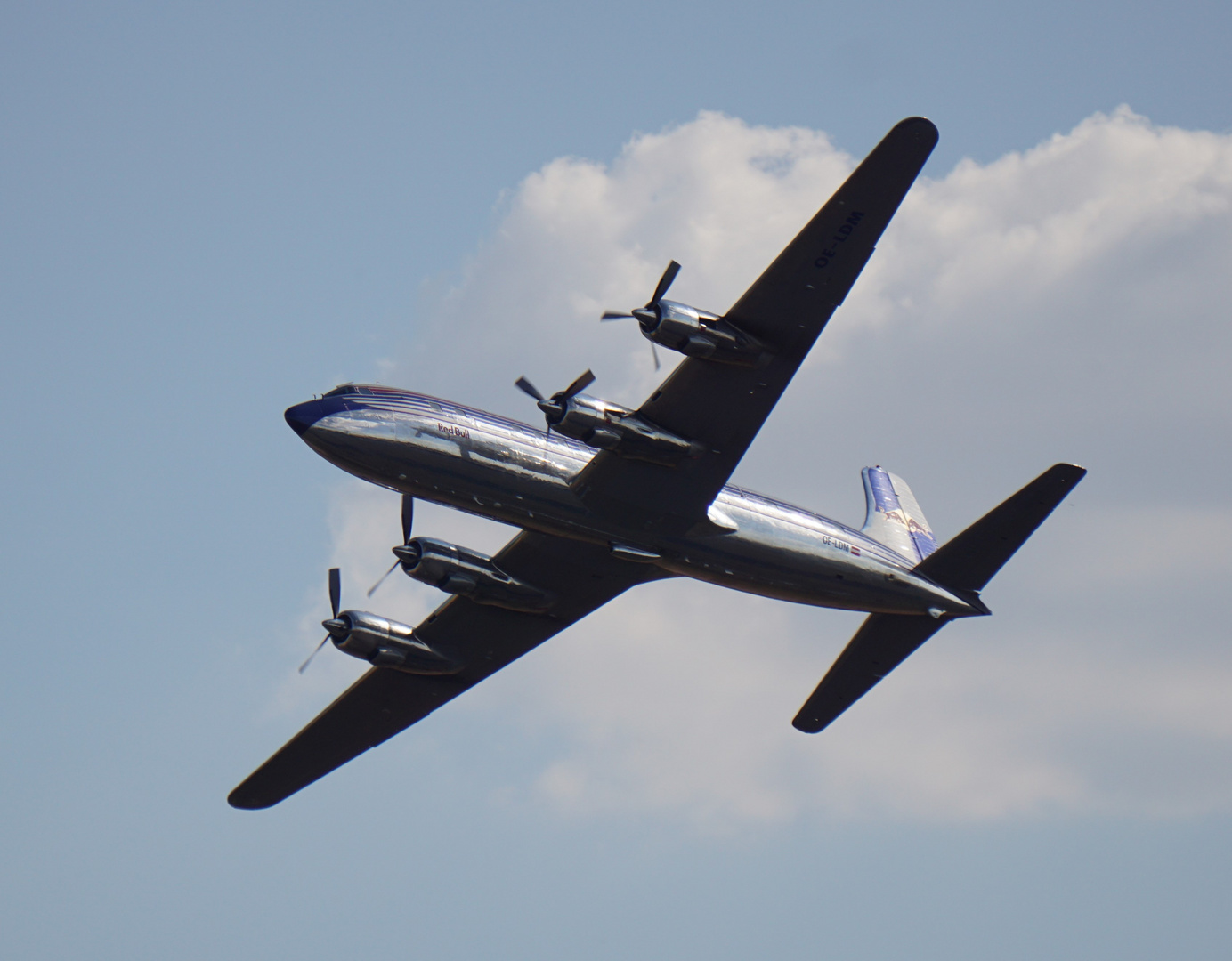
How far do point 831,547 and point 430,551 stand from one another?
11.6 metres

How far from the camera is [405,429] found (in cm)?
3478

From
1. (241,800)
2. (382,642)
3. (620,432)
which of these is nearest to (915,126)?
(620,432)

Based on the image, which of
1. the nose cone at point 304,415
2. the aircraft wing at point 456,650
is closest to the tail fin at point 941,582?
the aircraft wing at point 456,650

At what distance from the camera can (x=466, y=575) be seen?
131 feet

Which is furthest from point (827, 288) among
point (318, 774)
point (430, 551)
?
point (318, 774)

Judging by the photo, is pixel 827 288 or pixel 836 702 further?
pixel 836 702

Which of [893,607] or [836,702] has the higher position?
[893,607]

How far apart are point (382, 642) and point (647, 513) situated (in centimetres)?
1068

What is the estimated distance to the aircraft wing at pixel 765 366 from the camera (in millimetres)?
32312

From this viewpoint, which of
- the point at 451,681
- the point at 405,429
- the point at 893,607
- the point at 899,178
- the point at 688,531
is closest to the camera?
the point at 899,178

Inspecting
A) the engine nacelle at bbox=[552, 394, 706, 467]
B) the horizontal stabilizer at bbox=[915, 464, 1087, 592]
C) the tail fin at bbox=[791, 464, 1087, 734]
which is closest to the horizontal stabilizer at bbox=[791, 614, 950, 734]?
the tail fin at bbox=[791, 464, 1087, 734]

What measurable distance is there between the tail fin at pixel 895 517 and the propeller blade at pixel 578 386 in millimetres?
15106

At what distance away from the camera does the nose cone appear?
113 ft

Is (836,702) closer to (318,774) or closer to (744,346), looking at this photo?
(744,346)
